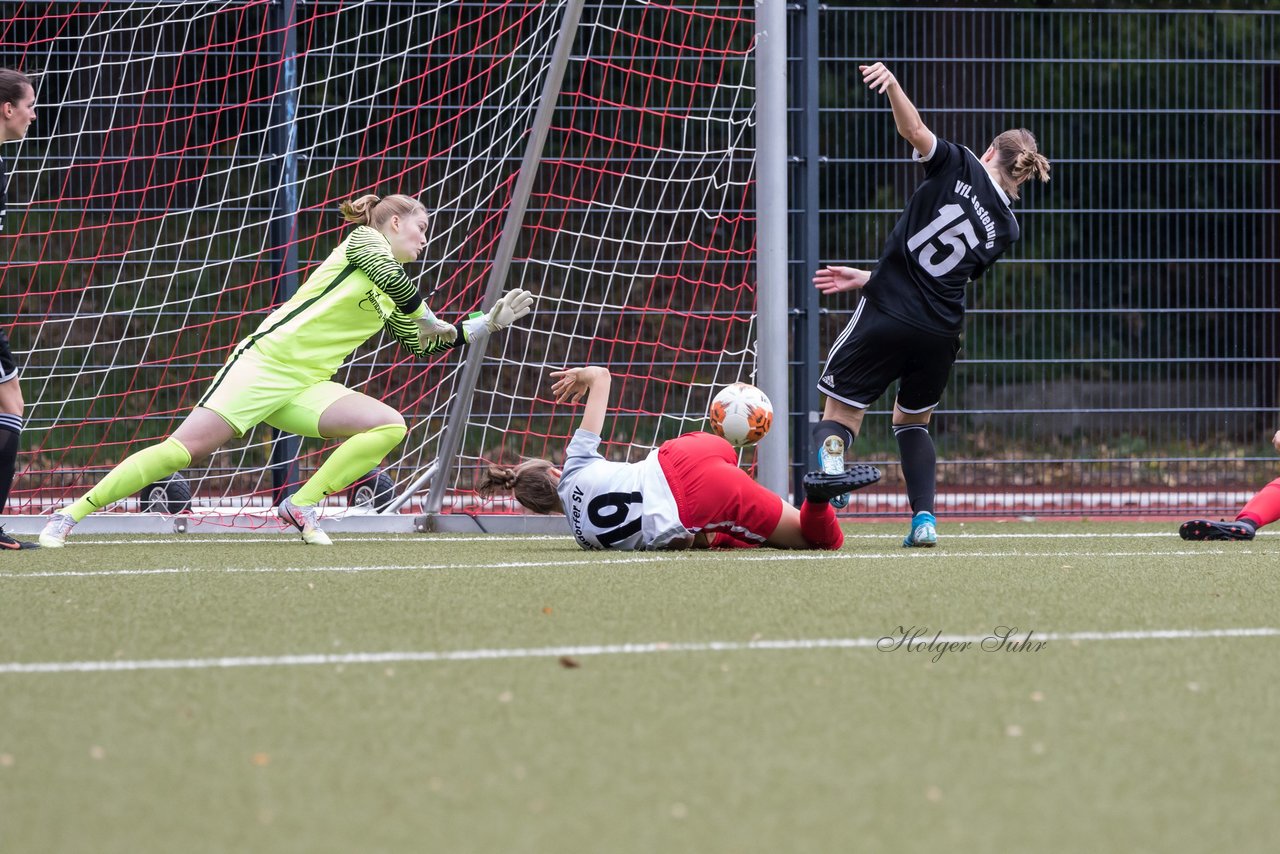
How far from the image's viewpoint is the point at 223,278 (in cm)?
829

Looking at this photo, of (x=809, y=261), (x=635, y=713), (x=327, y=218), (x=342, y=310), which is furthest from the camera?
(x=327, y=218)

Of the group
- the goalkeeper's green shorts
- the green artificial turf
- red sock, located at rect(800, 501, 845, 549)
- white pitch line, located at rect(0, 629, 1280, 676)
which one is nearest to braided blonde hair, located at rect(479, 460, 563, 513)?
the goalkeeper's green shorts

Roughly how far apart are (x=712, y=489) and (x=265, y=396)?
1.90 m

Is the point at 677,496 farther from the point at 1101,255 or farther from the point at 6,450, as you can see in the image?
the point at 1101,255

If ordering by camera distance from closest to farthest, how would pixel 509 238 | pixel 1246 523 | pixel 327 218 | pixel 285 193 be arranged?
pixel 1246 523
pixel 509 238
pixel 285 193
pixel 327 218

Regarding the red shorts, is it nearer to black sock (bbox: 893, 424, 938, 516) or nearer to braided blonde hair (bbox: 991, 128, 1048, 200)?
black sock (bbox: 893, 424, 938, 516)

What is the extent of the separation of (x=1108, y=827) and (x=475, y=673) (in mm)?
1385

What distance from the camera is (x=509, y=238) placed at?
677 centimetres

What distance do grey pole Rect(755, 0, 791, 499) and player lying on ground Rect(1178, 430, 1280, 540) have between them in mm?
1625


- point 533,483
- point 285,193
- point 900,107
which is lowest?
point 533,483

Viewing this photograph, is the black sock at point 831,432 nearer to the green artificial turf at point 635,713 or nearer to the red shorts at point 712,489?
the red shorts at point 712,489

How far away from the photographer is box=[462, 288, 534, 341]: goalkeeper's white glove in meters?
6.20

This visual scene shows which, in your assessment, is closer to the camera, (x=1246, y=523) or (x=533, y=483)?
(x=533, y=483)

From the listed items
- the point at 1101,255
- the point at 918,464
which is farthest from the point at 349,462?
the point at 1101,255
